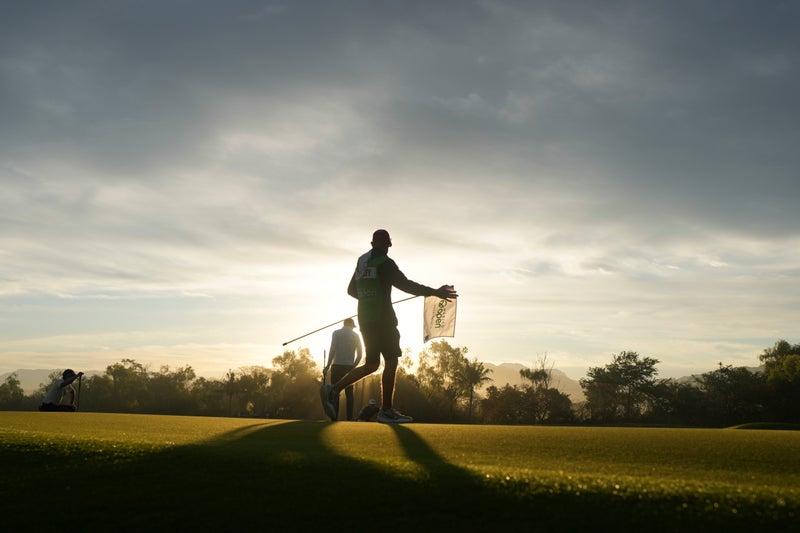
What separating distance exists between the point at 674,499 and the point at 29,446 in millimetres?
5009

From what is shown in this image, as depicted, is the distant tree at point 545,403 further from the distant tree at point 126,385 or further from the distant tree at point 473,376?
the distant tree at point 126,385

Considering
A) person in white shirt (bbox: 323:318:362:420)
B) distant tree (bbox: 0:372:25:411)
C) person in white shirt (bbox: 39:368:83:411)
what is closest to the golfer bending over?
person in white shirt (bbox: 323:318:362:420)

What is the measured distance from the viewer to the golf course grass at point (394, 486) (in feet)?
12.1

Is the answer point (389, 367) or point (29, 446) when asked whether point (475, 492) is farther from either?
point (389, 367)

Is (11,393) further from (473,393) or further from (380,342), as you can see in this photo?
(380,342)

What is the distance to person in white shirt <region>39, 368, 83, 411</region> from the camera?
16.7 meters

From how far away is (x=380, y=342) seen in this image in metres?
9.83

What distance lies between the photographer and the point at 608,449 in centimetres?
595

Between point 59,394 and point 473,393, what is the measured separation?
110 meters

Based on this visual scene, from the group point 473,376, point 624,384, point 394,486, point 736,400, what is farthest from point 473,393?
point 394,486

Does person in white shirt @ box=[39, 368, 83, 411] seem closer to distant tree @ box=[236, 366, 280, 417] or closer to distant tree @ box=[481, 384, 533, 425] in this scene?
distant tree @ box=[481, 384, 533, 425]

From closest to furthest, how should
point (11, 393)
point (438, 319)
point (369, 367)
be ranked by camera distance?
point (369, 367), point (438, 319), point (11, 393)

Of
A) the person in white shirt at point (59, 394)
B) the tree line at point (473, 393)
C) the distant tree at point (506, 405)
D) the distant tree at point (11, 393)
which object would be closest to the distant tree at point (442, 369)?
the tree line at point (473, 393)

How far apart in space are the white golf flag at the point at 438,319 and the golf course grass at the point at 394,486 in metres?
7.09
